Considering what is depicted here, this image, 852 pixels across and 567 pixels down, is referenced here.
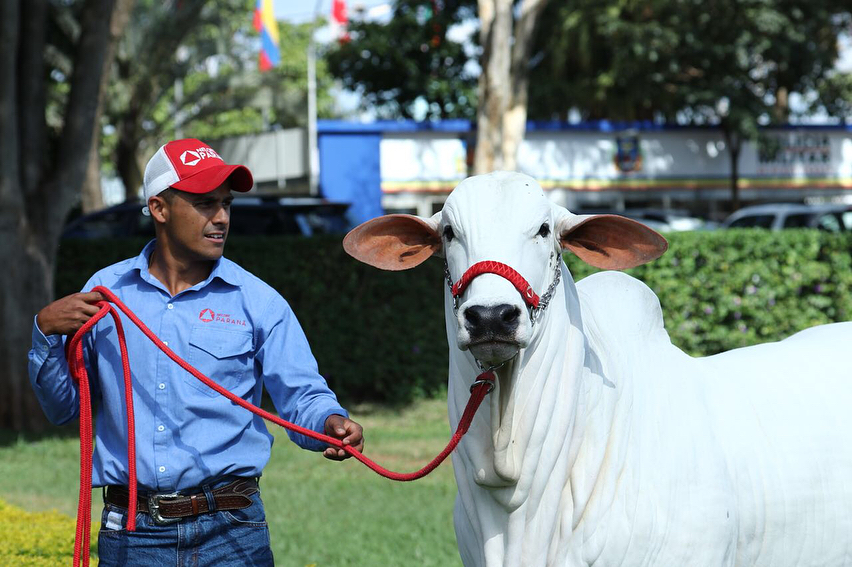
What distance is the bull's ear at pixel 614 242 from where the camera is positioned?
319cm

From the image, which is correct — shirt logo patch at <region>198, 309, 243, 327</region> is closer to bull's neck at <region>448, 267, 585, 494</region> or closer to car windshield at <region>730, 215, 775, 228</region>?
bull's neck at <region>448, 267, 585, 494</region>

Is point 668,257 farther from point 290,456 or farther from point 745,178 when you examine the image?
point 745,178

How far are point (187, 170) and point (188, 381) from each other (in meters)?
0.66

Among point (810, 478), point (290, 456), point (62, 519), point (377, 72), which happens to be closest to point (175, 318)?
point (810, 478)

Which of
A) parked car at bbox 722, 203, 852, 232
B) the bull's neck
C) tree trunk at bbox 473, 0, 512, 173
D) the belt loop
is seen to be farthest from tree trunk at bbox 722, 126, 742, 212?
the belt loop

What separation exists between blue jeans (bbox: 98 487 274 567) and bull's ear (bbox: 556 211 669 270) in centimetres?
134

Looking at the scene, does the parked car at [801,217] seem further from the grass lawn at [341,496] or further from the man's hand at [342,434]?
the man's hand at [342,434]

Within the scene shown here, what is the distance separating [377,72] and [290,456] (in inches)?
951

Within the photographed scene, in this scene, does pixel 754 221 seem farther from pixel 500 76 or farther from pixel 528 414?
pixel 528 414

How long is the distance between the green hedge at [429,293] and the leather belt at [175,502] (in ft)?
26.7

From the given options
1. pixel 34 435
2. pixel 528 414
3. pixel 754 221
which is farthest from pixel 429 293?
pixel 754 221

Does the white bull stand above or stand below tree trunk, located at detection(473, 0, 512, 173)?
below

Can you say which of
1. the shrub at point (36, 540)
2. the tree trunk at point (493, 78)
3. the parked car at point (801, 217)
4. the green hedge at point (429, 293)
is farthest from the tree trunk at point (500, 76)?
the shrub at point (36, 540)

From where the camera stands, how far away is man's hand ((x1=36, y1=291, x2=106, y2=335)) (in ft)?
10.2
